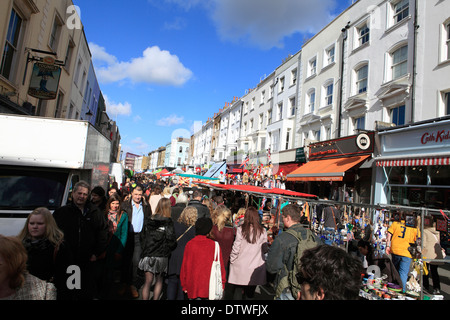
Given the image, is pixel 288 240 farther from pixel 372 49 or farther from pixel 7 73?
pixel 372 49

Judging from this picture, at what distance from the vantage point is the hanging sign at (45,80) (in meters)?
11.3

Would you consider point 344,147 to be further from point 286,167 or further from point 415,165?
point 286,167

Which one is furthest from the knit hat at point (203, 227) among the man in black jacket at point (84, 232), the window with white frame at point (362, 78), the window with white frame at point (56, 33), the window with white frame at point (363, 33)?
the window with white frame at point (363, 33)

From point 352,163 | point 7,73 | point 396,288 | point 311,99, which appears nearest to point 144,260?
point 396,288

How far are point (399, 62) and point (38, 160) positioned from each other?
50.7ft

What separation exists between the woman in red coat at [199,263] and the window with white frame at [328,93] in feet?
54.5

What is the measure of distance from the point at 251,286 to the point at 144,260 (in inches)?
70.7

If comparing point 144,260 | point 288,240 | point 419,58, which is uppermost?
point 419,58

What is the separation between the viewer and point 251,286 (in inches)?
174

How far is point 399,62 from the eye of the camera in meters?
13.2

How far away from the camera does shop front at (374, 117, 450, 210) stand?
10.2 meters

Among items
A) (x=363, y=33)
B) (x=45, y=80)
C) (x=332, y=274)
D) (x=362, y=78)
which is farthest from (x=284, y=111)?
(x=332, y=274)

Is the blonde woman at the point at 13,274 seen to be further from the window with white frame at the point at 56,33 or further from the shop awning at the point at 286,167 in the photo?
the shop awning at the point at 286,167
